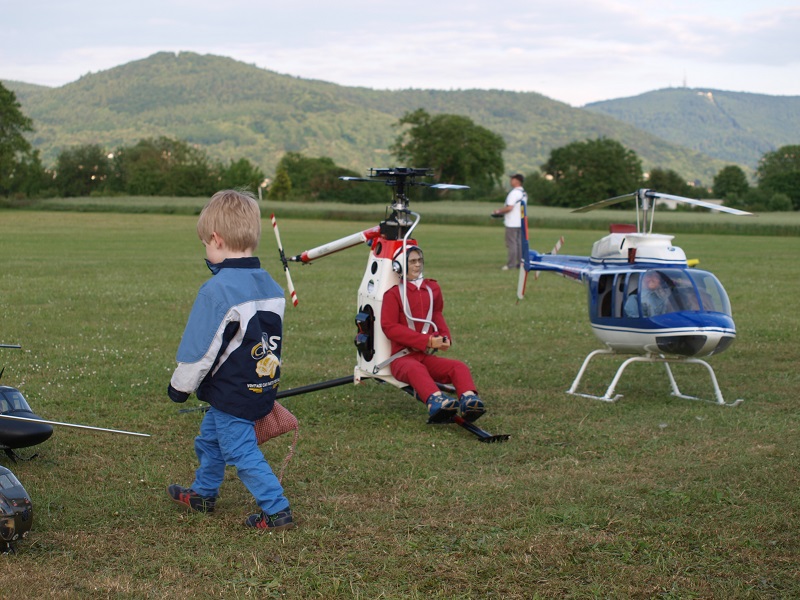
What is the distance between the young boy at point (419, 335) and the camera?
743 centimetres

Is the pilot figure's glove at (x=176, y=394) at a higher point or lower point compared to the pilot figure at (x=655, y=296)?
lower

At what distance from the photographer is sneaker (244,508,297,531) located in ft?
16.1

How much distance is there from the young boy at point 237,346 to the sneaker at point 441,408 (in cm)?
233

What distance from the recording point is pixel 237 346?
484cm

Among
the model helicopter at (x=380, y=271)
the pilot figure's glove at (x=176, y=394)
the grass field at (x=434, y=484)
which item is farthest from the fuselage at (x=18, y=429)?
the model helicopter at (x=380, y=271)

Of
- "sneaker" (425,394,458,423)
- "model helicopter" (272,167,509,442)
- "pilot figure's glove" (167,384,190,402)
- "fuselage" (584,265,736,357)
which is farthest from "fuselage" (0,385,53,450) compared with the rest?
"fuselage" (584,265,736,357)

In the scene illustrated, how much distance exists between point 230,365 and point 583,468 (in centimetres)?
275

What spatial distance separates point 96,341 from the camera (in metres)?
11.3

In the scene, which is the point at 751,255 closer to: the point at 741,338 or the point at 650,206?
the point at 741,338

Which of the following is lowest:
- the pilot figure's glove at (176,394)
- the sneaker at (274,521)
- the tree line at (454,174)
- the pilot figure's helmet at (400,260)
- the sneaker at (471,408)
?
the sneaker at (274,521)

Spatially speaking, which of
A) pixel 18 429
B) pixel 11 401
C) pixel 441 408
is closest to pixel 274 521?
pixel 18 429

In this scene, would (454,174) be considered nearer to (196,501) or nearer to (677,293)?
(677,293)

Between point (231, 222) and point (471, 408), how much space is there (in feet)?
9.77

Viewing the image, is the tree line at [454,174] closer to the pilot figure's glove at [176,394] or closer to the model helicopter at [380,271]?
the model helicopter at [380,271]
